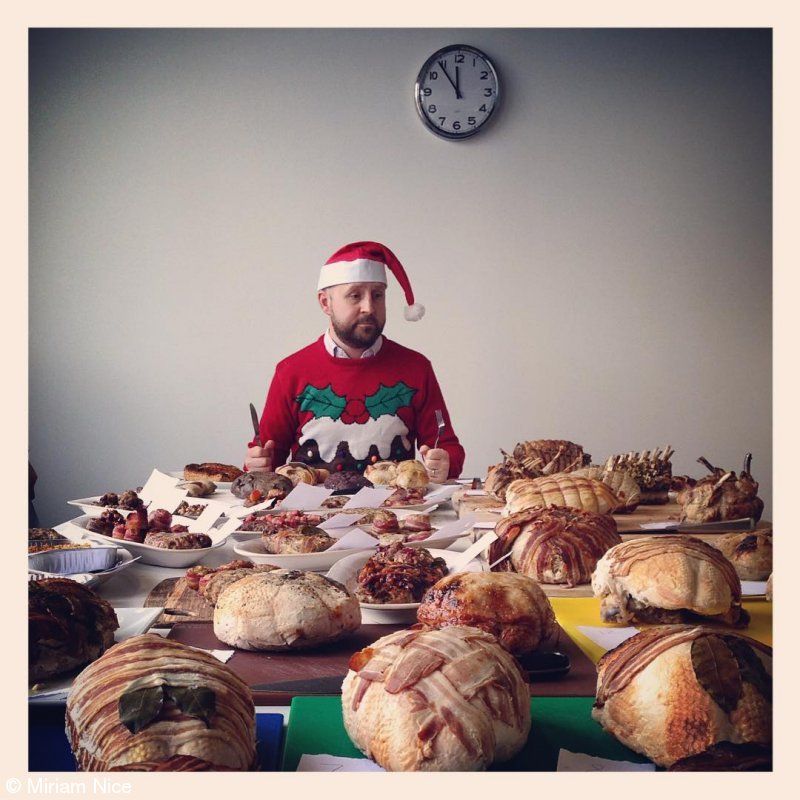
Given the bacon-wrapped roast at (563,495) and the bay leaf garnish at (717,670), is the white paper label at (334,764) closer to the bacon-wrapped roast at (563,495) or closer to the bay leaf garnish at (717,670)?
the bay leaf garnish at (717,670)

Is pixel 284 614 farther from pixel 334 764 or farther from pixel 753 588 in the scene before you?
pixel 753 588

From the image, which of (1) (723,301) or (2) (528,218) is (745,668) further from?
(1) (723,301)

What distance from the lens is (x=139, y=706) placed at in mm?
745

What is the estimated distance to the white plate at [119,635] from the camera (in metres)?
0.95

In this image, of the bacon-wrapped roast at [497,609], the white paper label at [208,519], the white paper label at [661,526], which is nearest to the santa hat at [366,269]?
the white paper label at [661,526]

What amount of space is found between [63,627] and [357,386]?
→ 291 centimetres

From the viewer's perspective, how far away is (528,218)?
5.13 meters

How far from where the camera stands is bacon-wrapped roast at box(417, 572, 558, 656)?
111cm

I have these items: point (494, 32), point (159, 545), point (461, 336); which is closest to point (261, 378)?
point (461, 336)

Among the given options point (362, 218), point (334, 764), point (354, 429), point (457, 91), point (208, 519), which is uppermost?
point (457, 91)

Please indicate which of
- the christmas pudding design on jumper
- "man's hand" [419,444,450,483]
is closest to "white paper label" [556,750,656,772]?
"man's hand" [419,444,450,483]

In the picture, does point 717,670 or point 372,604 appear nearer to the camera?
point 717,670

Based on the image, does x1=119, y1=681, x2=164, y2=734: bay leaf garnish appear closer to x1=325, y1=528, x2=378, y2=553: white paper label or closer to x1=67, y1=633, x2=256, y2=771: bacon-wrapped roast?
x1=67, y1=633, x2=256, y2=771: bacon-wrapped roast

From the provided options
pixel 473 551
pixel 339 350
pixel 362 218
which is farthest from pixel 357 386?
pixel 473 551
